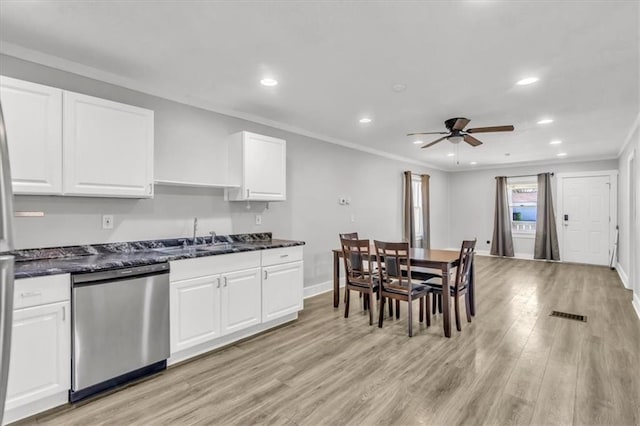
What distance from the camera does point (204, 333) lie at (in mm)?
2916

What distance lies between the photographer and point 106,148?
2.67m

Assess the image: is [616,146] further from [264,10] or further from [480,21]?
[264,10]

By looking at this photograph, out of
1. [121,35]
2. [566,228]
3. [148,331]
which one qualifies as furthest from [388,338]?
[566,228]

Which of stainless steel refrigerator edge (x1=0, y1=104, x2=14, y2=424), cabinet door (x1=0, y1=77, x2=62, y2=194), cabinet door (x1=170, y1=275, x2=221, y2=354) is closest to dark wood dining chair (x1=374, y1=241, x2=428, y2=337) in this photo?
cabinet door (x1=170, y1=275, x2=221, y2=354)

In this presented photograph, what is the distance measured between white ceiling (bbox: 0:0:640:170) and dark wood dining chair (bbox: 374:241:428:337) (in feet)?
→ 5.18

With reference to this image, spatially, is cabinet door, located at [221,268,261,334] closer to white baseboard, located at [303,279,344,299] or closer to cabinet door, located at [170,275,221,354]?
cabinet door, located at [170,275,221,354]

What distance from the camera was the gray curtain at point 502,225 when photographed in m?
8.31

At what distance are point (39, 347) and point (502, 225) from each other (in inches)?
→ 349

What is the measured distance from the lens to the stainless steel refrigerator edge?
808mm

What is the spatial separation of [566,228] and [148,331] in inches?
340

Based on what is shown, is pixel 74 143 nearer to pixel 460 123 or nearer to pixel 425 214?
pixel 460 123

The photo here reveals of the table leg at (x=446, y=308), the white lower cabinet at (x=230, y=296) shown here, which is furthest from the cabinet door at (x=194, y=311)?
the table leg at (x=446, y=308)

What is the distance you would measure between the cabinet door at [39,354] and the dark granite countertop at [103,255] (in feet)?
0.81

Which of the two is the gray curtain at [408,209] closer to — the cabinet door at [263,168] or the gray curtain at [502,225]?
the gray curtain at [502,225]
